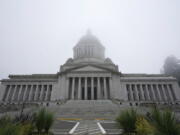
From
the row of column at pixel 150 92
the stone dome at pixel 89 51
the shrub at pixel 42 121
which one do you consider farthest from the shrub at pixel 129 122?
the stone dome at pixel 89 51

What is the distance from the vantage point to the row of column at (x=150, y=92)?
4278 cm

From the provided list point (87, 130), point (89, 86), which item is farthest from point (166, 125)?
point (89, 86)

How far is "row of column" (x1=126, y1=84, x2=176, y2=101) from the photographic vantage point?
1684 inches

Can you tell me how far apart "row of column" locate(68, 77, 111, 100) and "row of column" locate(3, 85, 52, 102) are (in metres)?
9.65

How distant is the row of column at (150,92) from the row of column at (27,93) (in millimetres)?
30101

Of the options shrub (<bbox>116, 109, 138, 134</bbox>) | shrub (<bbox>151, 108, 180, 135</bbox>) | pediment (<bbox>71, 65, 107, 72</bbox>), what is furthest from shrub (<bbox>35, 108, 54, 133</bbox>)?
pediment (<bbox>71, 65, 107, 72</bbox>)

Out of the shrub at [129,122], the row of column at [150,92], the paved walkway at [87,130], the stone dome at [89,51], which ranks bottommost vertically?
the paved walkway at [87,130]

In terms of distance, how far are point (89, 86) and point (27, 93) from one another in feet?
73.8

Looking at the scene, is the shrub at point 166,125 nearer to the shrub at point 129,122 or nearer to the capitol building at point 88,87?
the shrub at point 129,122

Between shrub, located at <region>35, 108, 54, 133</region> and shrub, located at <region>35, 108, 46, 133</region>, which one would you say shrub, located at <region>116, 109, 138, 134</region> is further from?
shrub, located at <region>35, 108, 46, 133</region>

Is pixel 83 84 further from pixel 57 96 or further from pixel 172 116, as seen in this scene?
pixel 172 116

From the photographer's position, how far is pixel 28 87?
150ft

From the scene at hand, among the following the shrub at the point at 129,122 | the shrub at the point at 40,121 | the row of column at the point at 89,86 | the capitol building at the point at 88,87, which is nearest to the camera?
the shrub at the point at 129,122

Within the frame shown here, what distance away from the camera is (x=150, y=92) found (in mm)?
44906
